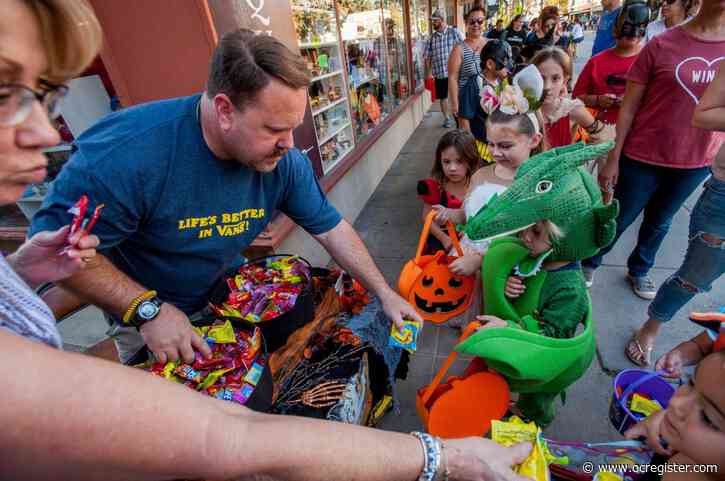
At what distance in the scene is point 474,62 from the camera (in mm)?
4625

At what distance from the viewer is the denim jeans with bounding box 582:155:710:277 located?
7.44 feet

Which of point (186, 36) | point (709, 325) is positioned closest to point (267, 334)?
point (709, 325)

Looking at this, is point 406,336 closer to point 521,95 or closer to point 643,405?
point 643,405

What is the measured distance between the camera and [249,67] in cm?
128

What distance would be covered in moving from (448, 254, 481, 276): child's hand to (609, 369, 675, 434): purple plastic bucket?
78 centimetres

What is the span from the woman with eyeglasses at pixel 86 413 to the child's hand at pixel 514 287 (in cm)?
85

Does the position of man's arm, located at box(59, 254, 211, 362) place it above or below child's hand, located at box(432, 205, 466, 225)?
above

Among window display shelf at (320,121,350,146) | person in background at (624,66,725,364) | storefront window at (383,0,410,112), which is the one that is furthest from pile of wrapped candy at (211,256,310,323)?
storefront window at (383,0,410,112)

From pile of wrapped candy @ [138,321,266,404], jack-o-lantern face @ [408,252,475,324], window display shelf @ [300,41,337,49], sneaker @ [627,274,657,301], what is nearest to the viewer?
pile of wrapped candy @ [138,321,266,404]

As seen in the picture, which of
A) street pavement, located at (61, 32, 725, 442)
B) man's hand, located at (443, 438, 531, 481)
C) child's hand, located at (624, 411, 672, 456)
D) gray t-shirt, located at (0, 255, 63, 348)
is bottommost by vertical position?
street pavement, located at (61, 32, 725, 442)

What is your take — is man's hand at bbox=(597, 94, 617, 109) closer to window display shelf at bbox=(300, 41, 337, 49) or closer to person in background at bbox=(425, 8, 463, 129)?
window display shelf at bbox=(300, 41, 337, 49)

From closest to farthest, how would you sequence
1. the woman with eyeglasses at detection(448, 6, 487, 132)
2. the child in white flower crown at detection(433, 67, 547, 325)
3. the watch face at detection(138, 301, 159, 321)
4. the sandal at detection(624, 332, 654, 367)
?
the watch face at detection(138, 301, 159, 321)
the child in white flower crown at detection(433, 67, 547, 325)
the sandal at detection(624, 332, 654, 367)
the woman with eyeglasses at detection(448, 6, 487, 132)

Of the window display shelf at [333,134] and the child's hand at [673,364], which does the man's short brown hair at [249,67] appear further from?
the window display shelf at [333,134]

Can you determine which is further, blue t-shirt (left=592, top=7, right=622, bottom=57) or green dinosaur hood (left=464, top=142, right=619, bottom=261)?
blue t-shirt (left=592, top=7, right=622, bottom=57)
